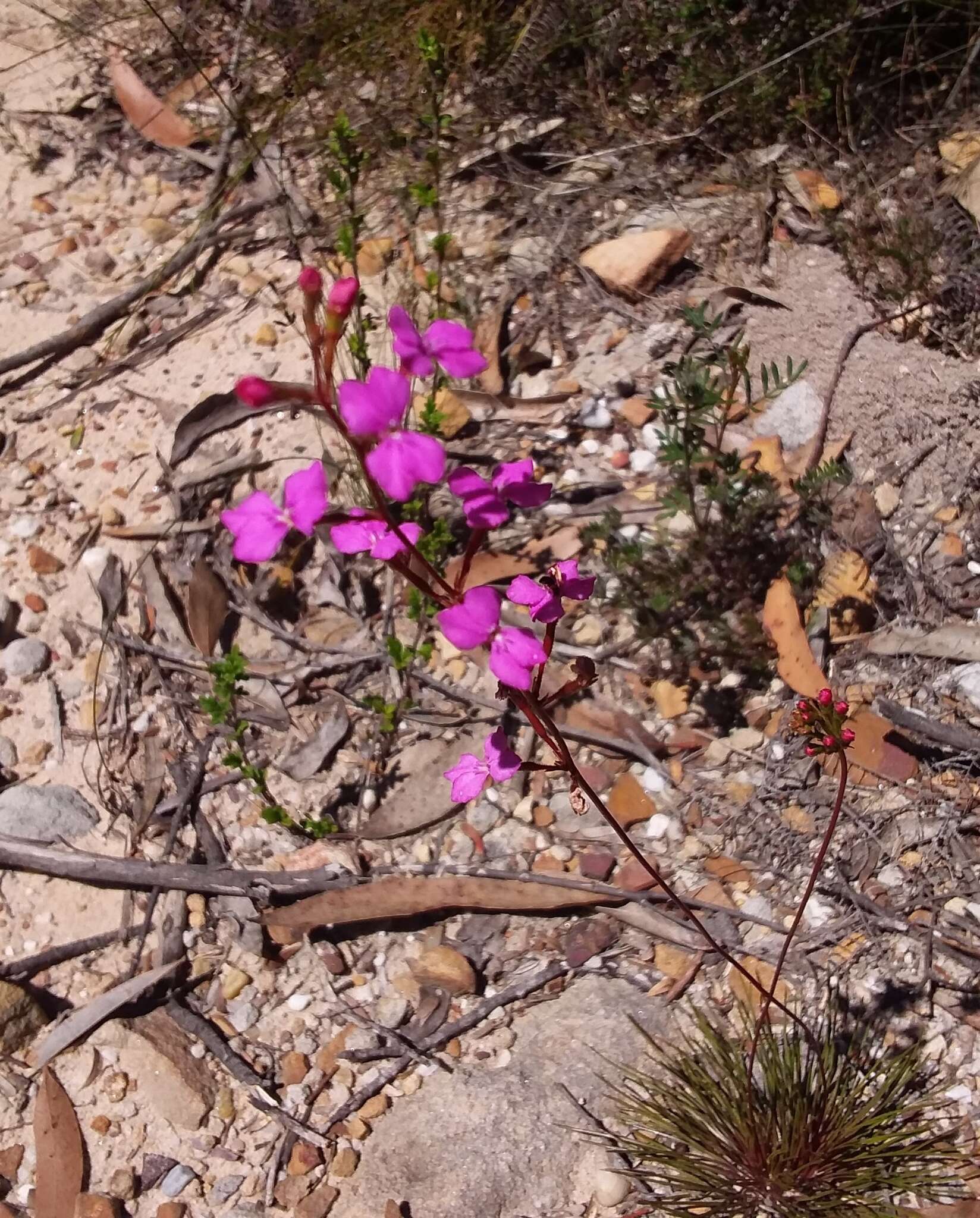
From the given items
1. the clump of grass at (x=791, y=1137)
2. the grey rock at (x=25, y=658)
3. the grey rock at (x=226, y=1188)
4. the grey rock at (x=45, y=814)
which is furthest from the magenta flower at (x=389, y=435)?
the grey rock at (x=25, y=658)

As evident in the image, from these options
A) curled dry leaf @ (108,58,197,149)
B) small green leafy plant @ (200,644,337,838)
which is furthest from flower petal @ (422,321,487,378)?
curled dry leaf @ (108,58,197,149)

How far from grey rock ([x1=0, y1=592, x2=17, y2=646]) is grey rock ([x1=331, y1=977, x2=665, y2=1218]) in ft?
4.94

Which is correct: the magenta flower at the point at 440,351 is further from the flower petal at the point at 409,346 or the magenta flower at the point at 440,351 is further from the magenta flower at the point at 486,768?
the magenta flower at the point at 486,768

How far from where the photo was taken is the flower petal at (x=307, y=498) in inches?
46.1

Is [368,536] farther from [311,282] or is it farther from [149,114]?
[149,114]

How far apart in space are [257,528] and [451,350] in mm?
301

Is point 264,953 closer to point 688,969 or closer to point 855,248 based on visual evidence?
point 688,969

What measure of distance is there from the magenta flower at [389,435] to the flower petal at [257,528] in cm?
13

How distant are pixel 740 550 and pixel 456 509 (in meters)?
0.73

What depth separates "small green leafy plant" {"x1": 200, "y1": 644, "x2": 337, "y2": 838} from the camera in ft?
7.33

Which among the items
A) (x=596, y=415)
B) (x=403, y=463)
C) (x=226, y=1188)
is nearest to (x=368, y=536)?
(x=403, y=463)

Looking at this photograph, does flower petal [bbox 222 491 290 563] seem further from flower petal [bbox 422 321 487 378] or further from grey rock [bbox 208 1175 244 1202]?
grey rock [bbox 208 1175 244 1202]

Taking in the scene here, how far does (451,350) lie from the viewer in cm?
126

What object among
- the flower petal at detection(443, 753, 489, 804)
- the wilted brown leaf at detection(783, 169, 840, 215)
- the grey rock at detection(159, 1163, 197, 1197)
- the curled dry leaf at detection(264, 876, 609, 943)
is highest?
the flower petal at detection(443, 753, 489, 804)
